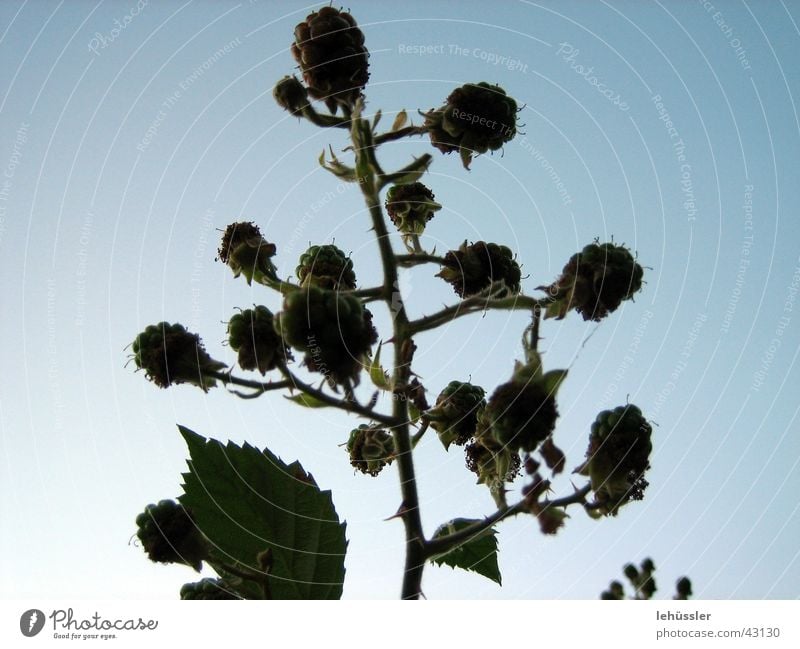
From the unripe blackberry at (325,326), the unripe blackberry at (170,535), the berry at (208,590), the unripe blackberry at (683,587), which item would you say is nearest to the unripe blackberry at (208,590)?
the berry at (208,590)

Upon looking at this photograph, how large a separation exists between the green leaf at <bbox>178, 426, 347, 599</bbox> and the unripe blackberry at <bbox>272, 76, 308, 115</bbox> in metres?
0.85

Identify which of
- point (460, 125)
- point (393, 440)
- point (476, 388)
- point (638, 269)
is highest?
point (460, 125)

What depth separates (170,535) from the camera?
65.4 inches

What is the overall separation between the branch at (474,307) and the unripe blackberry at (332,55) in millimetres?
576

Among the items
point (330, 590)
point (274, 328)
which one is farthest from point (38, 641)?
point (274, 328)

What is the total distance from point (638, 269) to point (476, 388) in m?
0.49

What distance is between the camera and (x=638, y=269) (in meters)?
1.53

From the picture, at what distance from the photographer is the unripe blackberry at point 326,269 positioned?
5.70 ft

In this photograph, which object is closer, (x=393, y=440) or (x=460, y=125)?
(x=393, y=440)

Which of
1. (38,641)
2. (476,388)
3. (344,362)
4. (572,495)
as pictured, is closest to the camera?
(344,362)

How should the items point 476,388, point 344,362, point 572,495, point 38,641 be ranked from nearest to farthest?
point 344,362, point 572,495, point 38,641, point 476,388

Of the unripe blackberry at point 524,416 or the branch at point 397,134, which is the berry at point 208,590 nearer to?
the unripe blackberry at point 524,416

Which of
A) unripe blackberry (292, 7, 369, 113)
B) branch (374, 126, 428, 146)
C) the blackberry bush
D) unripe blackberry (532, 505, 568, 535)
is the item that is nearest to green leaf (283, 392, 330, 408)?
the blackberry bush

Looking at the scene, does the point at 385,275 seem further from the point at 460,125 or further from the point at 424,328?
the point at 460,125
